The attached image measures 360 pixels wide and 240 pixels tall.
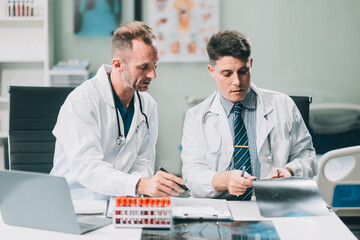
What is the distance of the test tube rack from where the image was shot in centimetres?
145

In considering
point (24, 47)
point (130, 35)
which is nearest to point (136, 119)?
point (130, 35)

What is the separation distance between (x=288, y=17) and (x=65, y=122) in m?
2.55

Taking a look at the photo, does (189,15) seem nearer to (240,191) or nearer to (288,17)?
(288,17)

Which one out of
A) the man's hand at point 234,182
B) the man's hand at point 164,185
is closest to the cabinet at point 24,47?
the man's hand at point 234,182

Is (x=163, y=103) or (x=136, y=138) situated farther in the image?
(x=163, y=103)

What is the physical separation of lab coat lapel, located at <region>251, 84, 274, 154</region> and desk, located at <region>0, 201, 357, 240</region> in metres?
0.52

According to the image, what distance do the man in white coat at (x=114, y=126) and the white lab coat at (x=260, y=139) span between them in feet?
0.63

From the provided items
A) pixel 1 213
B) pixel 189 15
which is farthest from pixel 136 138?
pixel 189 15

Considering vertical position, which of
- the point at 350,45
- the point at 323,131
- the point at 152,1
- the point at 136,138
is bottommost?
the point at 323,131

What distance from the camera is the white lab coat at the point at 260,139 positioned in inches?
79.8

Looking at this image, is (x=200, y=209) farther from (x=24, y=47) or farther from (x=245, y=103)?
(x=24, y=47)

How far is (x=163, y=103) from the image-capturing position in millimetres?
4070

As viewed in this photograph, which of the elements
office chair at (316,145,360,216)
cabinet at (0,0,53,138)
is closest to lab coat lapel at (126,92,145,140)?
office chair at (316,145,360,216)

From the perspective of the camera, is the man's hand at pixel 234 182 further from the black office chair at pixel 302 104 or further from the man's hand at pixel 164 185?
the black office chair at pixel 302 104
